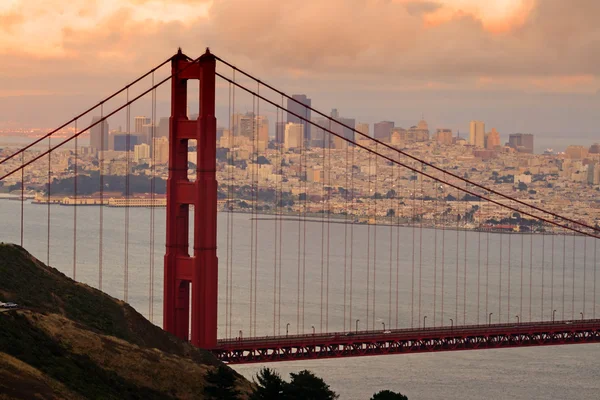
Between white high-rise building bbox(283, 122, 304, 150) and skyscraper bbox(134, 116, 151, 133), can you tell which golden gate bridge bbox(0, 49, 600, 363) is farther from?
skyscraper bbox(134, 116, 151, 133)

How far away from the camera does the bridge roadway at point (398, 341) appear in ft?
107

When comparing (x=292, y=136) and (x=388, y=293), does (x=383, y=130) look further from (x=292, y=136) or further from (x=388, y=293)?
(x=388, y=293)

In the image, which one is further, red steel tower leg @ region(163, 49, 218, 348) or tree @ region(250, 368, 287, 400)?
red steel tower leg @ region(163, 49, 218, 348)

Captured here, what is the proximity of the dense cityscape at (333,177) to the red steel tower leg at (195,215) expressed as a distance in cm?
7149

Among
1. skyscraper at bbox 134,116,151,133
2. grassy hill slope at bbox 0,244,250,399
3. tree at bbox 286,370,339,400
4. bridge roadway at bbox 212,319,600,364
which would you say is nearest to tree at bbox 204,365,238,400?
A: grassy hill slope at bbox 0,244,250,399

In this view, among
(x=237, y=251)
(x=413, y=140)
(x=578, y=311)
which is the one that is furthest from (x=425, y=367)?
(x=413, y=140)

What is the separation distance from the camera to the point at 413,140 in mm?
195375

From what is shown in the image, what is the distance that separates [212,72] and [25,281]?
20.6 ft

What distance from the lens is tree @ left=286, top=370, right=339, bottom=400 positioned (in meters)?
24.0

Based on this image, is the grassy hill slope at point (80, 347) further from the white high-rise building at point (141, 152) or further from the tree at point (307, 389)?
the white high-rise building at point (141, 152)

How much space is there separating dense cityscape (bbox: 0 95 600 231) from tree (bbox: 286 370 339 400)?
7887 cm

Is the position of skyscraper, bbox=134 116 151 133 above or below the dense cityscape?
above

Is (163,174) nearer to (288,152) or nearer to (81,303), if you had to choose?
(288,152)

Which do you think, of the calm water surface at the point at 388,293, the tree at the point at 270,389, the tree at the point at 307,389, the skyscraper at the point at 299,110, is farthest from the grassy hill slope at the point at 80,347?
the skyscraper at the point at 299,110
